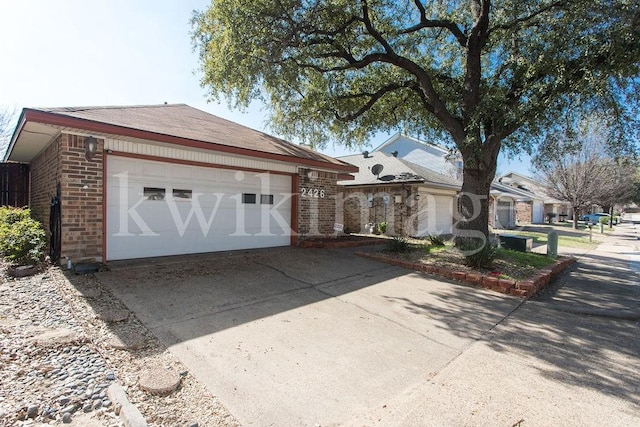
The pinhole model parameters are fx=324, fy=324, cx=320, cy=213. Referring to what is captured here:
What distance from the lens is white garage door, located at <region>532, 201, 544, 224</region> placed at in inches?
1323

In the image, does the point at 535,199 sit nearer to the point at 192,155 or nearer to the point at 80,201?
the point at 192,155

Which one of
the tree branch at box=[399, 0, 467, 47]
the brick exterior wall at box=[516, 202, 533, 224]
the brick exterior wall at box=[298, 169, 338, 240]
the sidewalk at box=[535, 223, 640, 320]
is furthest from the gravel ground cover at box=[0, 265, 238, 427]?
the brick exterior wall at box=[516, 202, 533, 224]

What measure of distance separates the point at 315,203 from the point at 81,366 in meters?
7.62

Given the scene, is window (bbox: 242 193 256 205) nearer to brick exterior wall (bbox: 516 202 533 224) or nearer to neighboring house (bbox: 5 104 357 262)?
neighboring house (bbox: 5 104 357 262)

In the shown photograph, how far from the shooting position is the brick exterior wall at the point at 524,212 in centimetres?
3200

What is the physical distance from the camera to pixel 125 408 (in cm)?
234

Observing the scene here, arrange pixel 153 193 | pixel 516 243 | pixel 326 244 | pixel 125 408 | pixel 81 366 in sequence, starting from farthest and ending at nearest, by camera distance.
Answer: pixel 516 243 → pixel 326 244 → pixel 153 193 → pixel 81 366 → pixel 125 408

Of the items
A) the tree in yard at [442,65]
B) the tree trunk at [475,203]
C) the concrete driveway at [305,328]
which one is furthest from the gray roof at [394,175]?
the concrete driveway at [305,328]

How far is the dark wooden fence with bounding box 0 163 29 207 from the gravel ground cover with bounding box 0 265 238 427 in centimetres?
744

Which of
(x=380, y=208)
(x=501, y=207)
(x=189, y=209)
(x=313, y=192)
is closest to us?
(x=189, y=209)

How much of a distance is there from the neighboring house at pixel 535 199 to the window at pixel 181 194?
28240 millimetres

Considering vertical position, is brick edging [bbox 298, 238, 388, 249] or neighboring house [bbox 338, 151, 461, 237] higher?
neighboring house [bbox 338, 151, 461, 237]

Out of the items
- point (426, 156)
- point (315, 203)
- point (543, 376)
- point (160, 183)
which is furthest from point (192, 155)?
point (426, 156)

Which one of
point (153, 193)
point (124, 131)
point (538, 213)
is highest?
point (124, 131)
